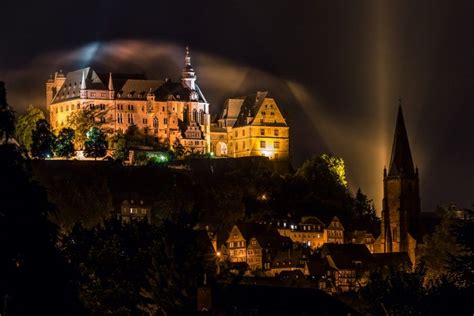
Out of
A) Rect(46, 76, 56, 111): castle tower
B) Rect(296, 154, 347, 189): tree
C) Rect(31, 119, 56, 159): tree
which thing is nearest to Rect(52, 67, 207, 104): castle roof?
Rect(46, 76, 56, 111): castle tower

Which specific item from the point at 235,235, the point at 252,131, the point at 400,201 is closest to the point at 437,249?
the point at 400,201

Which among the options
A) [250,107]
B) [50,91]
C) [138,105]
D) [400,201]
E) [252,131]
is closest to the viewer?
[400,201]

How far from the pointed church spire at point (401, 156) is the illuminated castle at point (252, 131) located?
2789 cm

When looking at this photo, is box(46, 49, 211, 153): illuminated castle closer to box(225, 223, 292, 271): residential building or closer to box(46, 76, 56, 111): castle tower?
box(46, 76, 56, 111): castle tower

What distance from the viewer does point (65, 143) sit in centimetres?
15362

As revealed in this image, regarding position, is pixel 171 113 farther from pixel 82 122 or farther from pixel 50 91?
pixel 50 91

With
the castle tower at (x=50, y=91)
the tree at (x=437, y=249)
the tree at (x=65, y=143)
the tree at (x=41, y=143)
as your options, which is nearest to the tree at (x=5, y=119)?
the tree at (x=437, y=249)

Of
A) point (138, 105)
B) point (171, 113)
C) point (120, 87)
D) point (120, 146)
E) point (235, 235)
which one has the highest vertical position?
point (120, 87)

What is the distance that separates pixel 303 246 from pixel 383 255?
963 centimetres

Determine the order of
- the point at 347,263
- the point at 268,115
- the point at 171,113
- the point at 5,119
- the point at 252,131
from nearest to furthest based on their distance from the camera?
the point at 5,119
the point at 347,263
the point at 171,113
the point at 252,131
the point at 268,115

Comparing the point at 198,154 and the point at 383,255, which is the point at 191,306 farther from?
the point at 198,154

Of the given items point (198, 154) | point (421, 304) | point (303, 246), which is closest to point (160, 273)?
point (421, 304)

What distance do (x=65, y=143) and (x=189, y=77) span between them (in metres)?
23.5

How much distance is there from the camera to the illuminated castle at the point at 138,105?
16250 cm
